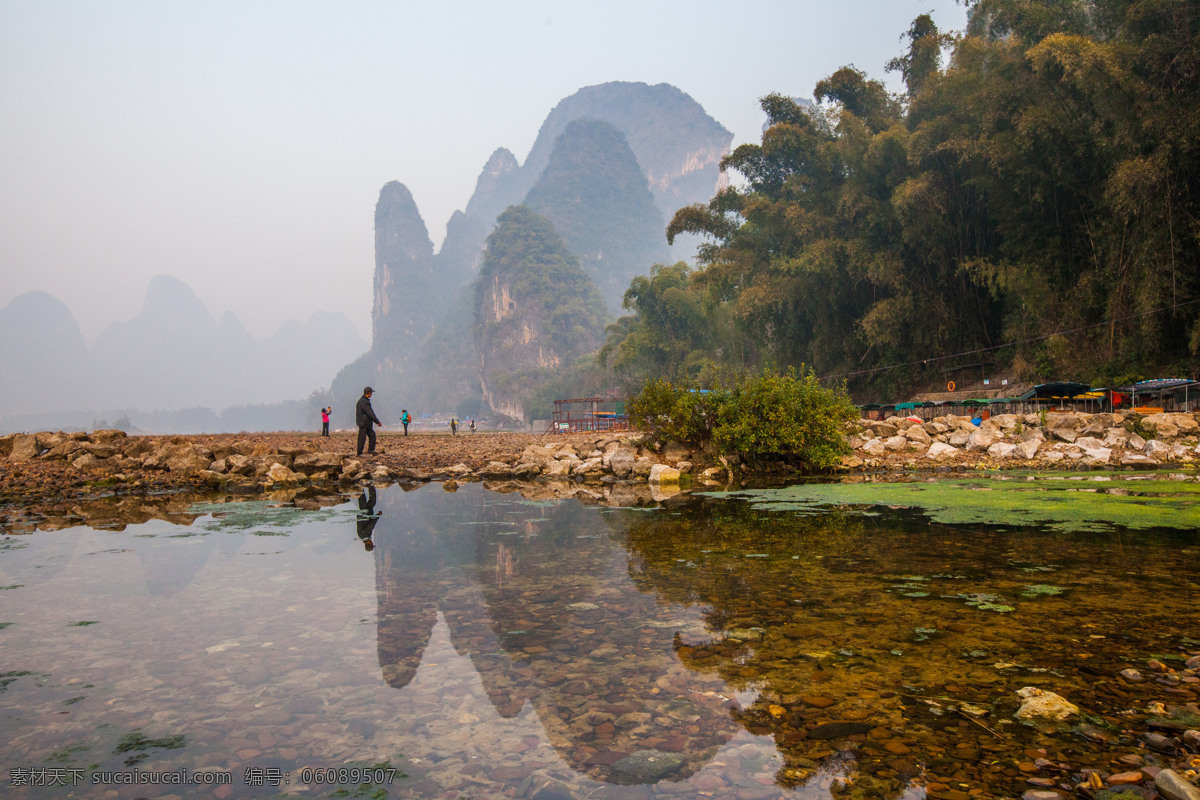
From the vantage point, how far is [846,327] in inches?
1064

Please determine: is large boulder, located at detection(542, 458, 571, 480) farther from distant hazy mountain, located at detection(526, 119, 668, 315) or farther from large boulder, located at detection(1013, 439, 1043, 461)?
distant hazy mountain, located at detection(526, 119, 668, 315)

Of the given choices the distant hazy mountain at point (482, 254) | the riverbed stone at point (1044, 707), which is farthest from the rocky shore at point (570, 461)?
the distant hazy mountain at point (482, 254)

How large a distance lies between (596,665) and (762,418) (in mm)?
9235

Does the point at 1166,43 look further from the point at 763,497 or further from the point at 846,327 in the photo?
the point at 763,497

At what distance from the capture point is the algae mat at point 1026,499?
20.8ft

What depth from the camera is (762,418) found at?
11.8 meters

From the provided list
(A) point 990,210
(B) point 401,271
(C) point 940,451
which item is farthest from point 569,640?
(B) point 401,271

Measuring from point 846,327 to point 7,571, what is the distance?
88.5 ft

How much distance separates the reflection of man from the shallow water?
641 mm

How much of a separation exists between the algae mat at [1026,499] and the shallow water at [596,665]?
2.24ft

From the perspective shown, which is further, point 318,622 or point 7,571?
point 7,571

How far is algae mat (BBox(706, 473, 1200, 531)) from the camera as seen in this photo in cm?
634

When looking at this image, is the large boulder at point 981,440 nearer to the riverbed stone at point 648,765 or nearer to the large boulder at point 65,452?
the riverbed stone at point 648,765

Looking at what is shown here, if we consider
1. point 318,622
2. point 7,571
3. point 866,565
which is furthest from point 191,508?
point 866,565
